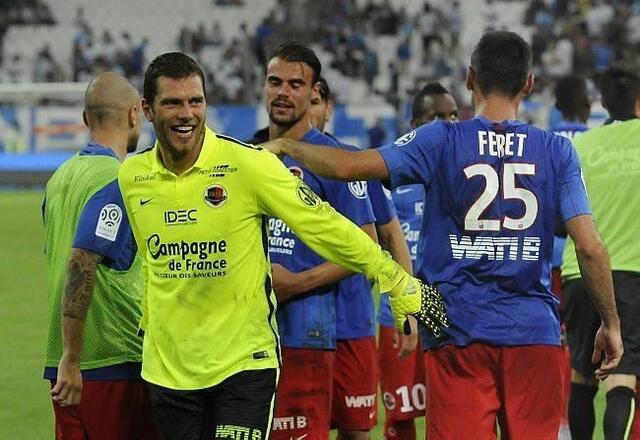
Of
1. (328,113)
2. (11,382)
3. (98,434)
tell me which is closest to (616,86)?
(328,113)

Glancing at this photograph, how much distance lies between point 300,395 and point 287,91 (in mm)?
1455

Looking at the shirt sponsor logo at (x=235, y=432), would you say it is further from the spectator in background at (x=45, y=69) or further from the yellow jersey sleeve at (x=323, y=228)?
the spectator in background at (x=45, y=69)

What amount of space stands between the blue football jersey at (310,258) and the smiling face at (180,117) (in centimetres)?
119

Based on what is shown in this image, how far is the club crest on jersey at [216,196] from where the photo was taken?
4984 mm

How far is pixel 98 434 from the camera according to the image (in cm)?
557

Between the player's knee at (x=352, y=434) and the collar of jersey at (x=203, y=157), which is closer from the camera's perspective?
the collar of jersey at (x=203, y=157)

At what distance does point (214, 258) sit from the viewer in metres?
4.97

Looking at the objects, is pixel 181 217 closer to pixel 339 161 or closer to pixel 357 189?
pixel 339 161

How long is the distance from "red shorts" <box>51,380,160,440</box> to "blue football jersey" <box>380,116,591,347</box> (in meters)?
1.33

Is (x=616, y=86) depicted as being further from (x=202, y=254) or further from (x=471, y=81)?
(x=202, y=254)

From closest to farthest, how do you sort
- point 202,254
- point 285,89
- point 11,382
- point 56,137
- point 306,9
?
point 202,254
point 285,89
point 11,382
point 56,137
point 306,9

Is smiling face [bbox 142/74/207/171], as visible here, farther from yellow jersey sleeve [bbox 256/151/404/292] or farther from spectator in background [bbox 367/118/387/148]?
spectator in background [bbox 367/118/387/148]

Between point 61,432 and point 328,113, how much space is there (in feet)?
9.96

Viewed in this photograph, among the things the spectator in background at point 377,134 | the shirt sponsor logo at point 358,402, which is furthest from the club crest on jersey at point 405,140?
the spectator in background at point 377,134
